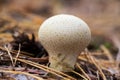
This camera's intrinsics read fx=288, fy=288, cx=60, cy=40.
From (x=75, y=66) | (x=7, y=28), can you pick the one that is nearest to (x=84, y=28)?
(x=75, y=66)

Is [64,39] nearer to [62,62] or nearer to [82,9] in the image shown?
[62,62]

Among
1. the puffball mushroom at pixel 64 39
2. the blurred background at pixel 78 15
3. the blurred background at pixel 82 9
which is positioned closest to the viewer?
the puffball mushroom at pixel 64 39

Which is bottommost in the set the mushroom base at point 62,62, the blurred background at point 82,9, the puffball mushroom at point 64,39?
the mushroom base at point 62,62

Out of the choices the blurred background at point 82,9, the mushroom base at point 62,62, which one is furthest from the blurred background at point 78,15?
the mushroom base at point 62,62

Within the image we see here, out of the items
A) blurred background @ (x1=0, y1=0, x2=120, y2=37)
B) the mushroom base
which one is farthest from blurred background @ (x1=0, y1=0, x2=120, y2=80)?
the mushroom base

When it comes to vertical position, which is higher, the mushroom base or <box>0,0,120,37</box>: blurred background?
<box>0,0,120,37</box>: blurred background

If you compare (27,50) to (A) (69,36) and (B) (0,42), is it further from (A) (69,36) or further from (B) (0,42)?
(A) (69,36)

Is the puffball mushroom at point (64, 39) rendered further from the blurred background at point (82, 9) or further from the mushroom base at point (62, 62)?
the blurred background at point (82, 9)

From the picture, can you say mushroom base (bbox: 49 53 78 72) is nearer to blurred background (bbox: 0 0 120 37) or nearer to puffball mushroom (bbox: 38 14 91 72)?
puffball mushroom (bbox: 38 14 91 72)
